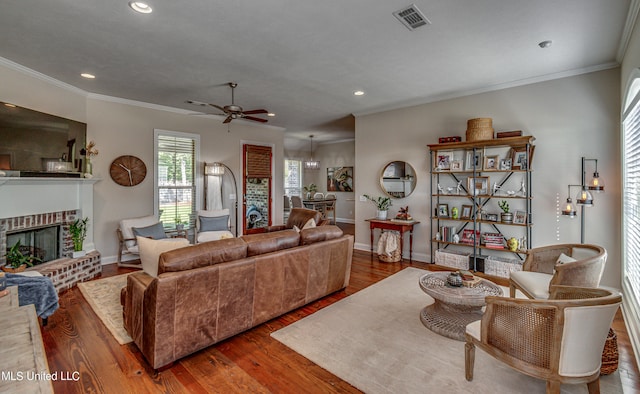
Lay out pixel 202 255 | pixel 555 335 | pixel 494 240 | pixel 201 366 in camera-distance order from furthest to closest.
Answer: pixel 494 240 → pixel 202 255 → pixel 201 366 → pixel 555 335

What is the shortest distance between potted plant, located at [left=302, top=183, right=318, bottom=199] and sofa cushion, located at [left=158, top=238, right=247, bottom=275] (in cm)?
798

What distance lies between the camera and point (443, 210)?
16.6 feet

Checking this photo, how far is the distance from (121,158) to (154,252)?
3.63 meters

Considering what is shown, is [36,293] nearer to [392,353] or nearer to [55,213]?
[55,213]

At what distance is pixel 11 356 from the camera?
1.21 metres

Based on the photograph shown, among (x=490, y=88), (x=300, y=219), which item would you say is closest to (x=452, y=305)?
(x=300, y=219)

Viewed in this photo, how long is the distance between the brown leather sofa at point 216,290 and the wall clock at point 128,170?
326 centimetres

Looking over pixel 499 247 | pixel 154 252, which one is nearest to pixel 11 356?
pixel 154 252

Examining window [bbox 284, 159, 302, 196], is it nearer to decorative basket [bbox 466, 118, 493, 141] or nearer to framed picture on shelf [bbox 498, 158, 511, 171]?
decorative basket [bbox 466, 118, 493, 141]

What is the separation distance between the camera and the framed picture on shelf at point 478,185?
4.61 metres

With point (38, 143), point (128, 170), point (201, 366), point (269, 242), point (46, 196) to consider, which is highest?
point (38, 143)

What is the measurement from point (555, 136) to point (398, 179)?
96.5 inches

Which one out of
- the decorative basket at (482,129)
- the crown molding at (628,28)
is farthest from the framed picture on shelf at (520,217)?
the crown molding at (628,28)

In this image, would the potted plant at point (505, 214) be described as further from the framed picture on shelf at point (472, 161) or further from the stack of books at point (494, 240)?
the framed picture on shelf at point (472, 161)
